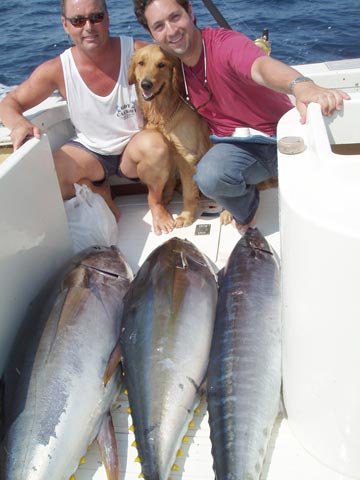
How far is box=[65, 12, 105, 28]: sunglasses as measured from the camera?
275cm

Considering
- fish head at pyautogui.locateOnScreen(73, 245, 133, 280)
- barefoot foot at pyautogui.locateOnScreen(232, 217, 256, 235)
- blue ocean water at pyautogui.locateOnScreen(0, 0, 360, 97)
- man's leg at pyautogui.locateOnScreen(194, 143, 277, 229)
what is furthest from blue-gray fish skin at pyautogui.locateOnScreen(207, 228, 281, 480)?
blue ocean water at pyautogui.locateOnScreen(0, 0, 360, 97)

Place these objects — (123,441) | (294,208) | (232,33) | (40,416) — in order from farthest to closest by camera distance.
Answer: (232,33) → (123,441) → (40,416) → (294,208)

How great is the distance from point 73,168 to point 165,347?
5.11 ft

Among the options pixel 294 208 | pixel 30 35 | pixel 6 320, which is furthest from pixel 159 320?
pixel 30 35

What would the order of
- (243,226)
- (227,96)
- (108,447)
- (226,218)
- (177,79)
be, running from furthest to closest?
(226,218), (243,226), (177,79), (227,96), (108,447)

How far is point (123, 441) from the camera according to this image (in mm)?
1838

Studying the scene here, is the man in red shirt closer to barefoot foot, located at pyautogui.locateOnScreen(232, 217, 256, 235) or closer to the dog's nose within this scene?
barefoot foot, located at pyautogui.locateOnScreen(232, 217, 256, 235)

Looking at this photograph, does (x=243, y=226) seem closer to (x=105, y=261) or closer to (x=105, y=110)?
(x=105, y=261)

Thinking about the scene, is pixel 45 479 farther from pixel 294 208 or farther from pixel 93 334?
pixel 294 208

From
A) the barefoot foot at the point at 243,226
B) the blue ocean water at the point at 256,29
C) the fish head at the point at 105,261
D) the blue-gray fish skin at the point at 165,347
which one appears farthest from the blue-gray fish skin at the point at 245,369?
the blue ocean water at the point at 256,29

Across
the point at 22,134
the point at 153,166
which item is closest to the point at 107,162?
the point at 153,166

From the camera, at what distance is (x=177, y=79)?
9.44ft

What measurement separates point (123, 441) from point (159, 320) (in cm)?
46

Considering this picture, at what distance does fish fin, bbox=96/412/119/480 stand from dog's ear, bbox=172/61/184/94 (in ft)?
6.11
